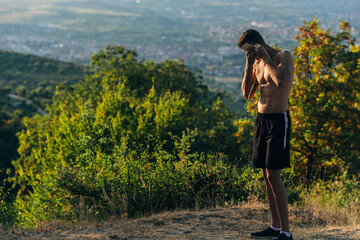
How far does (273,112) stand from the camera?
13.4ft

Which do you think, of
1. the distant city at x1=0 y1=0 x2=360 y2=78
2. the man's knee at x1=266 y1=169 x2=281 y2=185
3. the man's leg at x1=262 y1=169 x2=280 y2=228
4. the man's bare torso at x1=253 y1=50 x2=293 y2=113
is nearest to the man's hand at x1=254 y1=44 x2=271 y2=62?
the man's bare torso at x1=253 y1=50 x2=293 y2=113

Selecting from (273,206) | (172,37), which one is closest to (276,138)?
(273,206)

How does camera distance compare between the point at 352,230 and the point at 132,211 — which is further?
the point at 132,211

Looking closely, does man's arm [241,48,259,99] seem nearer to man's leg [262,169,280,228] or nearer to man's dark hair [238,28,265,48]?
man's dark hair [238,28,265,48]

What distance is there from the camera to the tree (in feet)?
38.2

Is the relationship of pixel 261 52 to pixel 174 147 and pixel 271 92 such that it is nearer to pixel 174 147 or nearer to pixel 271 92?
pixel 271 92

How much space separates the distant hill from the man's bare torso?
56.7 m

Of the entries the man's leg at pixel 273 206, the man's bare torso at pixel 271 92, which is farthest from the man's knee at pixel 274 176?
the man's bare torso at pixel 271 92

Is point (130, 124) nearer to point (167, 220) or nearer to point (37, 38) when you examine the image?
point (167, 220)

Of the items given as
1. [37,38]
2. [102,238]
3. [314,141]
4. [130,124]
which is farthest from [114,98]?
[37,38]

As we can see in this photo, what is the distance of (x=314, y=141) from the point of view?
12117mm

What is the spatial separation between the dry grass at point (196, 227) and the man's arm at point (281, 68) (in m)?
1.97

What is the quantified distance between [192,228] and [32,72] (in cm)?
7030

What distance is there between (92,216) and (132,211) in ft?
2.00
